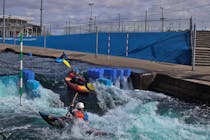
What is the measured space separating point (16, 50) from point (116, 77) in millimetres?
12874

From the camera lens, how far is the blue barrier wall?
20.1 m

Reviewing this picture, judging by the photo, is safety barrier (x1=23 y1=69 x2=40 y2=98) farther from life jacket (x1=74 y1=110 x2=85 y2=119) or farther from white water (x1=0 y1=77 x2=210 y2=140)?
life jacket (x1=74 y1=110 x2=85 y2=119)

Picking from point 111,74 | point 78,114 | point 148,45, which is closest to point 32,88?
point 111,74

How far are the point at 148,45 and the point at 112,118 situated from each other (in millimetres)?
12237

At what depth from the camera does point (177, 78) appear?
1302 centimetres

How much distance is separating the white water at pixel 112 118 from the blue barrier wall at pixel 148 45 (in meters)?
7.32

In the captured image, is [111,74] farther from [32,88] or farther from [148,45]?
[148,45]

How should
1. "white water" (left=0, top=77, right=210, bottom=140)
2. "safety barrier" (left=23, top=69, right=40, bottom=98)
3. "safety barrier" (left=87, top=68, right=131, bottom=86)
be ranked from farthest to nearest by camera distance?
"safety barrier" (left=87, top=68, right=131, bottom=86), "safety barrier" (left=23, top=69, right=40, bottom=98), "white water" (left=0, top=77, right=210, bottom=140)

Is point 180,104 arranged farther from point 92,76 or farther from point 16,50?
point 16,50

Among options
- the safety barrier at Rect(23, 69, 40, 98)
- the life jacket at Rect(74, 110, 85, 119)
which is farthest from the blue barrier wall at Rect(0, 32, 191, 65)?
the life jacket at Rect(74, 110, 85, 119)

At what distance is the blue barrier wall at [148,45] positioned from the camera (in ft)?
66.0

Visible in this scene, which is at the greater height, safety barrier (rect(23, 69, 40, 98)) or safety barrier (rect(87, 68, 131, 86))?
safety barrier (rect(87, 68, 131, 86))

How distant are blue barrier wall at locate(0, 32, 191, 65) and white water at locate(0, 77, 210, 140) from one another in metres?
7.32

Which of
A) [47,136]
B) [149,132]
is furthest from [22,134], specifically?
[149,132]
